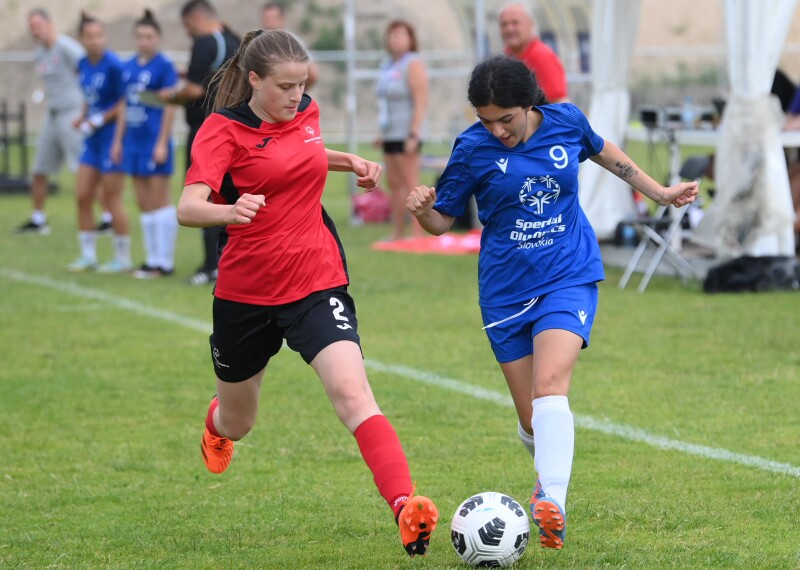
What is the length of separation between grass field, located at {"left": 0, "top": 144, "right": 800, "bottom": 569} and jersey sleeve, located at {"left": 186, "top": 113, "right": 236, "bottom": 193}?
1374 millimetres

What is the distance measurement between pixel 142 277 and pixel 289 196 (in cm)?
826

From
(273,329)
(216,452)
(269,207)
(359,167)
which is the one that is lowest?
(216,452)

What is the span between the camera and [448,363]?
28.0 ft

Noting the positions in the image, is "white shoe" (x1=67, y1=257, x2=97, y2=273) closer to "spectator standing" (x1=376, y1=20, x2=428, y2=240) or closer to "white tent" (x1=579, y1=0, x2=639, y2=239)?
"spectator standing" (x1=376, y1=20, x2=428, y2=240)

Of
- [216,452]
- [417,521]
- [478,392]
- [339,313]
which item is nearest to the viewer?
[417,521]

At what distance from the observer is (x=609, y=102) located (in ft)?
42.5

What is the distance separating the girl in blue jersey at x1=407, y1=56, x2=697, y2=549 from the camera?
15.5 feet

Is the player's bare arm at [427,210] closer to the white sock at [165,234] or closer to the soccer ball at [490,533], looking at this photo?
the soccer ball at [490,533]

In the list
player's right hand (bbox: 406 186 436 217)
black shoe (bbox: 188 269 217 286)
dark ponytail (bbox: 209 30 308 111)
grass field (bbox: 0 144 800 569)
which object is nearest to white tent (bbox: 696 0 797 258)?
grass field (bbox: 0 144 800 569)

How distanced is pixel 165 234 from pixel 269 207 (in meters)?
8.03

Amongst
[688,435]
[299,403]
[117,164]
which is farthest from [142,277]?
[688,435]

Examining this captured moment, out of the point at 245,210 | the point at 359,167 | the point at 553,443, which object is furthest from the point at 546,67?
the point at 245,210

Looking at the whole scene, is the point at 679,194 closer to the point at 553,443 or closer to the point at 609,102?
the point at 553,443

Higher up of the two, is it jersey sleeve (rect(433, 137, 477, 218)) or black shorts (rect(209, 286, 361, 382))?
jersey sleeve (rect(433, 137, 477, 218))
